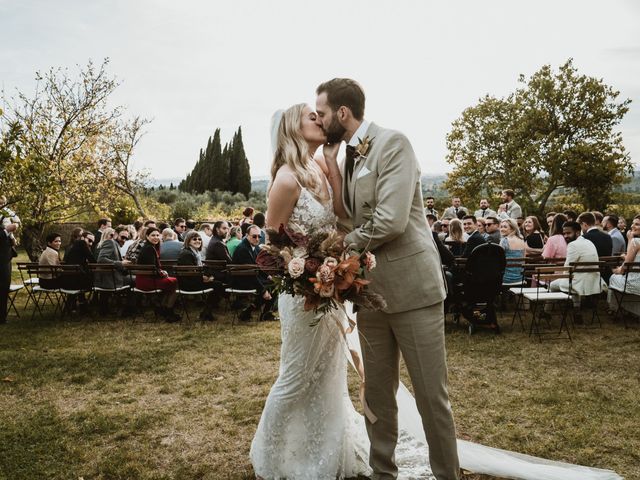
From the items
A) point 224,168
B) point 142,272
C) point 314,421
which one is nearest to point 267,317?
point 142,272

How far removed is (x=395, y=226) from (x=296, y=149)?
0.91 m

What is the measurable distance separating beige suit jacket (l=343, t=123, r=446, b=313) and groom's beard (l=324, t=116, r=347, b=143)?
0.58ft

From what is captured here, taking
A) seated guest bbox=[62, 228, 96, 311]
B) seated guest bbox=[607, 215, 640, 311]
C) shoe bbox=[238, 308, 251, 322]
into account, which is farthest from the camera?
seated guest bbox=[62, 228, 96, 311]

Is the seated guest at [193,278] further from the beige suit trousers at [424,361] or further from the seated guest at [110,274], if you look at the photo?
the beige suit trousers at [424,361]

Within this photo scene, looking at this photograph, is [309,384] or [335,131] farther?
[309,384]

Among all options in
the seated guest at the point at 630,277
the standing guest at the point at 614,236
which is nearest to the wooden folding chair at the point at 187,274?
the seated guest at the point at 630,277

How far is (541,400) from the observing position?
4941 millimetres

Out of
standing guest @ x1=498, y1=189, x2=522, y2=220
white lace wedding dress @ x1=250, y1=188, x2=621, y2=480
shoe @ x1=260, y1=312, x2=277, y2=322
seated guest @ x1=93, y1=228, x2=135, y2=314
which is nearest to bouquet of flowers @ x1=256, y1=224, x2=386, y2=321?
white lace wedding dress @ x1=250, y1=188, x2=621, y2=480

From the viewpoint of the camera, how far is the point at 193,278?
9.09m

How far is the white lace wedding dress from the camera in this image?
11.2ft

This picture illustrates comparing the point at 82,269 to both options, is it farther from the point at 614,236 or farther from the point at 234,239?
the point at 614,236

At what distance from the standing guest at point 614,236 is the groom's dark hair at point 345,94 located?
331 inches

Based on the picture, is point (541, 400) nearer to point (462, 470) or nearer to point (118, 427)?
point (462, 470)

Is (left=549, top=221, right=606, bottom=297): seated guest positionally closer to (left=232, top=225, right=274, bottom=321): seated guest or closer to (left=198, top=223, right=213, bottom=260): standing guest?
(left=232, top=225, right=274, bottom=321): seated guest
